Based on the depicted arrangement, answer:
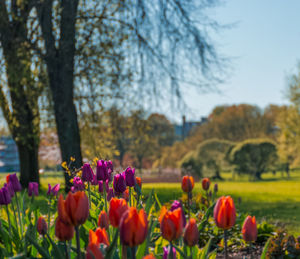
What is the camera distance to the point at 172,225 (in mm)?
1675

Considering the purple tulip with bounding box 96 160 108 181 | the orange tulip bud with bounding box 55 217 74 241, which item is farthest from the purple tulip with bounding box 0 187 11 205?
the orange tulip bud with bounding box 55 217 74 241

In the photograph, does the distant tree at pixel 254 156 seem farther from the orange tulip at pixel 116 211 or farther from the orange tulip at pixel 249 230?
the orange tulip at pixel 116 211

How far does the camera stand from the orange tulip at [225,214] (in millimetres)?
1807

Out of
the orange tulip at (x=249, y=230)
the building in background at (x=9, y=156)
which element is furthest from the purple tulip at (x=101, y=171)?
the building in background at (x=9, y=156)

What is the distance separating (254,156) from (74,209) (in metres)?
31.9

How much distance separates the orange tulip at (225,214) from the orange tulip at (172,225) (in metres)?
0.21

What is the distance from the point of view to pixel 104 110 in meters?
14.5

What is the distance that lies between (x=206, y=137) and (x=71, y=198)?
155 feet

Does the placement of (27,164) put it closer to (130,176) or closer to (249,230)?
(130,176)

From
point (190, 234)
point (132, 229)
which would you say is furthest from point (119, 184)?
point (132, 229)

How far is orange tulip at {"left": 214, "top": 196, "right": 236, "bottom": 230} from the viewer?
181 centimetres

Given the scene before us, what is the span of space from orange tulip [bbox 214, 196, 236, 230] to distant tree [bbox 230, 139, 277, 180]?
102 ft

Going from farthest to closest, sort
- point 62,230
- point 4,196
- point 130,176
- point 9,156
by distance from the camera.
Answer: point 9,156 → point 130,176 → point 4,196 → point 62,230

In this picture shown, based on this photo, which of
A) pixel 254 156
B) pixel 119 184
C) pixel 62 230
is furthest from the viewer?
pixel 254 156
